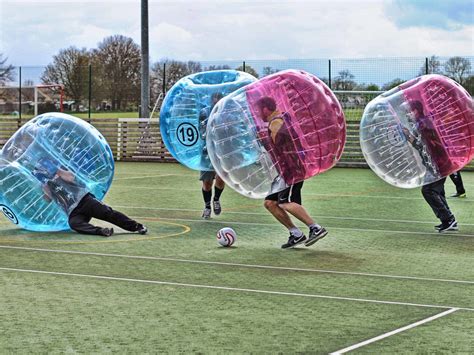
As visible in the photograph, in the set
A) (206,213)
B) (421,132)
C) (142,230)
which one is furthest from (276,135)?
(206,213)

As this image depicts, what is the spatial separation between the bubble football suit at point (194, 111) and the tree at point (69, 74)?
26.2 meters

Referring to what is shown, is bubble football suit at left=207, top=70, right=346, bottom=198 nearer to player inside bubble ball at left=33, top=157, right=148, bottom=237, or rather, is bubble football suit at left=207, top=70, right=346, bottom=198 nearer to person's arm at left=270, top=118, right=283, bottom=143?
person's arm at left=270, top=118, right=283, bottom=143

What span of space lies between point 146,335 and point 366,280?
10.5 feet

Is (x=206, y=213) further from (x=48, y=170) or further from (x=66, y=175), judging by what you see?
(x=48, y=170)

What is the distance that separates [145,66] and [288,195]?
22.4 meters

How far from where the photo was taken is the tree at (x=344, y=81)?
101ft

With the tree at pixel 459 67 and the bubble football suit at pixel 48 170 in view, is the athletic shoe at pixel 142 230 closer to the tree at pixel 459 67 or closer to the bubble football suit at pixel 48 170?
the bubble football suit at pixel 48 170

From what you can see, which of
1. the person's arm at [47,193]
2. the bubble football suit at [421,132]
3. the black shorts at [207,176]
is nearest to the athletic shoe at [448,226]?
the bubble football suit at [421,132]

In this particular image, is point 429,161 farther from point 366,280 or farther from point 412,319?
point 412,319

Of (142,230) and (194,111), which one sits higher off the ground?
(194,111)

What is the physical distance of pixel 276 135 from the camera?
11312 mm

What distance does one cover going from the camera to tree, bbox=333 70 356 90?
30.9 metres

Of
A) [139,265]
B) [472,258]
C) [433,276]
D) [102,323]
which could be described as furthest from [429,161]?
[102,323]

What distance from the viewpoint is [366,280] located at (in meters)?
9.93
